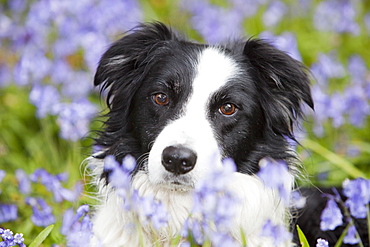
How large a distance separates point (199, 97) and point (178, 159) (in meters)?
0.54

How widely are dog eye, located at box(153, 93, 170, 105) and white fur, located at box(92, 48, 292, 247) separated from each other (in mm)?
171

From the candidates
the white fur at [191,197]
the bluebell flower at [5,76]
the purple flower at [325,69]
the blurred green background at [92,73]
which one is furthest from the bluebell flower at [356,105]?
the bluebell flower at [5,76]

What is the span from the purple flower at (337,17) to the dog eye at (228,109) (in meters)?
3.95

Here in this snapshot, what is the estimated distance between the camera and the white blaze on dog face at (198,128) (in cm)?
321

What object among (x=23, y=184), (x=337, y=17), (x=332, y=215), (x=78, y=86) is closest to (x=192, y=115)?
(x=332, y=215)

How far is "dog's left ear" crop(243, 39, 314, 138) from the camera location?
12.3ft

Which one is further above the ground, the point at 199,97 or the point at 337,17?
the point at 199,97

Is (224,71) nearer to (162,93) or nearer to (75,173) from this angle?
(162,93)

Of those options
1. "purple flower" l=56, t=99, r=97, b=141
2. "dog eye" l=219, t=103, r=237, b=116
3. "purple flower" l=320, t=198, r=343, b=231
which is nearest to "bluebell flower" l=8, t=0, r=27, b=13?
"purple flower" l=56, t=99, r=97, b=141

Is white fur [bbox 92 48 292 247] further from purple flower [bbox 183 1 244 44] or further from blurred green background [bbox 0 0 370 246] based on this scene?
purple flower [bbox 183 1 244 44]

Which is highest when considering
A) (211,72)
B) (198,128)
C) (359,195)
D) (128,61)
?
(211,72)

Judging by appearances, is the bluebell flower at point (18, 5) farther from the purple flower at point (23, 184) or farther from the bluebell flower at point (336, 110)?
the bluebell flower at point (336, 110)

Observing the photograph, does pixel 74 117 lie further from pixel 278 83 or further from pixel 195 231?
pixel 195 231

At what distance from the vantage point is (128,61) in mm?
3922
